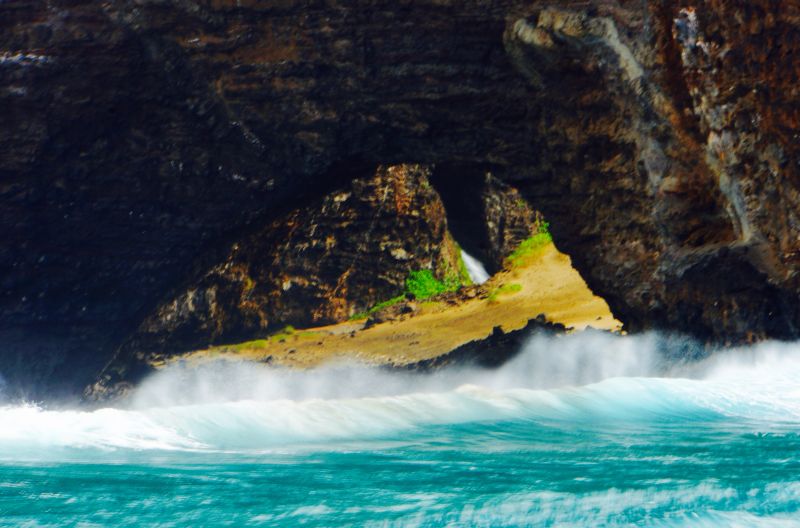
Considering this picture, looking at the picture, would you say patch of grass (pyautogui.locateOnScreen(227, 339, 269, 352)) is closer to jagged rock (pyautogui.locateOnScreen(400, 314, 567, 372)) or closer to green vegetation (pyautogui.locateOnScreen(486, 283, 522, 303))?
jagged rock (pyautogui.locateOnScreen(400, 314, 567, 372))

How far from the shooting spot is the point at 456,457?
11.8 metres

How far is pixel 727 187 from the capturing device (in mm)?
16469

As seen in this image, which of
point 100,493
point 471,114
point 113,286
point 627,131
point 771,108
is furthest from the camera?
point 113,286

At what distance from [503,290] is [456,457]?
55.5 ft

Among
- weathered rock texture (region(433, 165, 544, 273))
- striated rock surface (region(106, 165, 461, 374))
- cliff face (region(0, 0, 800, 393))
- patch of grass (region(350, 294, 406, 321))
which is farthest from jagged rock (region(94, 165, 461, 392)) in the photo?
cliff face (region(0, 0, 800, 393))

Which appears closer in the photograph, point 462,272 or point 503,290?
point 503,290

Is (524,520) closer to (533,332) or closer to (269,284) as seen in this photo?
(533,332)

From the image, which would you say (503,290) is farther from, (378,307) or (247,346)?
(247,346)

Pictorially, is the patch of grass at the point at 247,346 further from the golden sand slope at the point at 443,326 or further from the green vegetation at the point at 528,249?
the green vegetation at the point at 528,249

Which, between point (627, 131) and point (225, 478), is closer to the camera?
point (225, 478)

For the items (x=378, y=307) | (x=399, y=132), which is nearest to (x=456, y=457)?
(x=399, y=132)

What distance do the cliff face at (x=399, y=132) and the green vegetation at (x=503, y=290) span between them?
23.6ft

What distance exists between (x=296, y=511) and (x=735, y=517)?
339 centimetres

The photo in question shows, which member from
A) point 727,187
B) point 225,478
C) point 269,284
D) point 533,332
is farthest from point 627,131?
point 269,284
